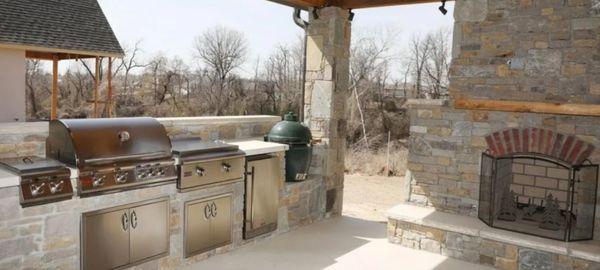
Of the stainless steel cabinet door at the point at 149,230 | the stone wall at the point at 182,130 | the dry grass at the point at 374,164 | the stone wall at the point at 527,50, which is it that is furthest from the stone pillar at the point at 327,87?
the dry grass at the point at 374,164

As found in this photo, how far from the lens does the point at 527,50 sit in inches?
184

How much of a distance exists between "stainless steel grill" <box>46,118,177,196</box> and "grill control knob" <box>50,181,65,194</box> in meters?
0.14

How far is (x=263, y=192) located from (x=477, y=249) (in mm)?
2226

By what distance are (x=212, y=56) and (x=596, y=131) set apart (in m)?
Answer: 18.1

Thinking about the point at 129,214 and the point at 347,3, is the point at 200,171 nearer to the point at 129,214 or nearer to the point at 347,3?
the point at 129,214

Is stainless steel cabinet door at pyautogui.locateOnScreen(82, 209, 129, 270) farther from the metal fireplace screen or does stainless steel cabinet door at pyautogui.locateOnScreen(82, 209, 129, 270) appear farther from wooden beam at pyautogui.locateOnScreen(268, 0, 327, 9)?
the metal fireplace screen

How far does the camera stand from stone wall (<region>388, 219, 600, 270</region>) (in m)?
4.12

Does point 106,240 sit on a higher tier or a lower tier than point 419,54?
lower

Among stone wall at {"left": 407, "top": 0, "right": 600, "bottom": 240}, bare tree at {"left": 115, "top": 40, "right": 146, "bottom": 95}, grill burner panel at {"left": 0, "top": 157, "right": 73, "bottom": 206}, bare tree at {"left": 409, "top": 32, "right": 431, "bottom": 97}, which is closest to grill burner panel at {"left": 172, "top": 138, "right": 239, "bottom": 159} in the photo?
grill burner panel at {"left": 0, "top": 157, "right": 73, "bottom": 206}

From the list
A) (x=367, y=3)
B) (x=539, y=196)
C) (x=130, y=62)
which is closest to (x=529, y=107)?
(x=539, y=196)

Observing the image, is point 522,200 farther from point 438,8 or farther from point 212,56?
point 212,56

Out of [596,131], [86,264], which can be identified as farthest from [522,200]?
[86,264]

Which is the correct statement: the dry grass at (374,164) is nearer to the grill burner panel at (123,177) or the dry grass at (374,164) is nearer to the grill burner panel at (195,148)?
the grill burner panel at (195,148)

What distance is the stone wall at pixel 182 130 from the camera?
3.38 metres
